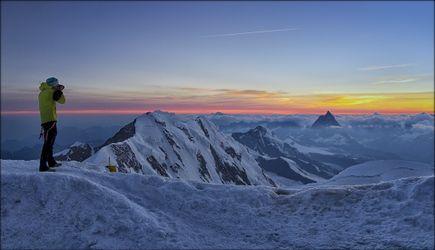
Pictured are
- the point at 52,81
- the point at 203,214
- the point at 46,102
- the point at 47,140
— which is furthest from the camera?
the point at 47,140

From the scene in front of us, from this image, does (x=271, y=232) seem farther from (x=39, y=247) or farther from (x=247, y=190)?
(x=39, y=247)

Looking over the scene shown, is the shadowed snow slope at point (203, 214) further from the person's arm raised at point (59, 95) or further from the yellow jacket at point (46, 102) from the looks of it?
the person's arm raised at point (59, 95)

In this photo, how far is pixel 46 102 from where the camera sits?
1977cm

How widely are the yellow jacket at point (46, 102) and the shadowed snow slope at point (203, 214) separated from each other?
Result: 3.77 m

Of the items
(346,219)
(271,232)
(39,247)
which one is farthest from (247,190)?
(39,247)

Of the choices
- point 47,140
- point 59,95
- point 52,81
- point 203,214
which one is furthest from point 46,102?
point 203,214

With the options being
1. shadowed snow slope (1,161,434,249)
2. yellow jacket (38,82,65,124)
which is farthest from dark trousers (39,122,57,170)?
shadowed snow slope (1,161,434,249)

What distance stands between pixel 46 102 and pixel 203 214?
9930 millimetres

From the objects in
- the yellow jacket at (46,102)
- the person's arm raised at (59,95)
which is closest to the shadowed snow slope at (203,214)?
the yellow jacket at (46,102)

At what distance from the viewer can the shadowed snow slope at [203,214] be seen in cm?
1409

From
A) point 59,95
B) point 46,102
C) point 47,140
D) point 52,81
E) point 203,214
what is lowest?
point 203,214

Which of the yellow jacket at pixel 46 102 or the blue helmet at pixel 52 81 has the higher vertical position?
the blue helmet at pixel 52 81

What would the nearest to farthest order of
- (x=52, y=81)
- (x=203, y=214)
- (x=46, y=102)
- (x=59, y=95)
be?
(x=203, y=214)
(x=52, y=81)
(x=59, y=95)
(x=46, y=102)

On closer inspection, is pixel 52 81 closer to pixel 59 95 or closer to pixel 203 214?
pixel 59 95
